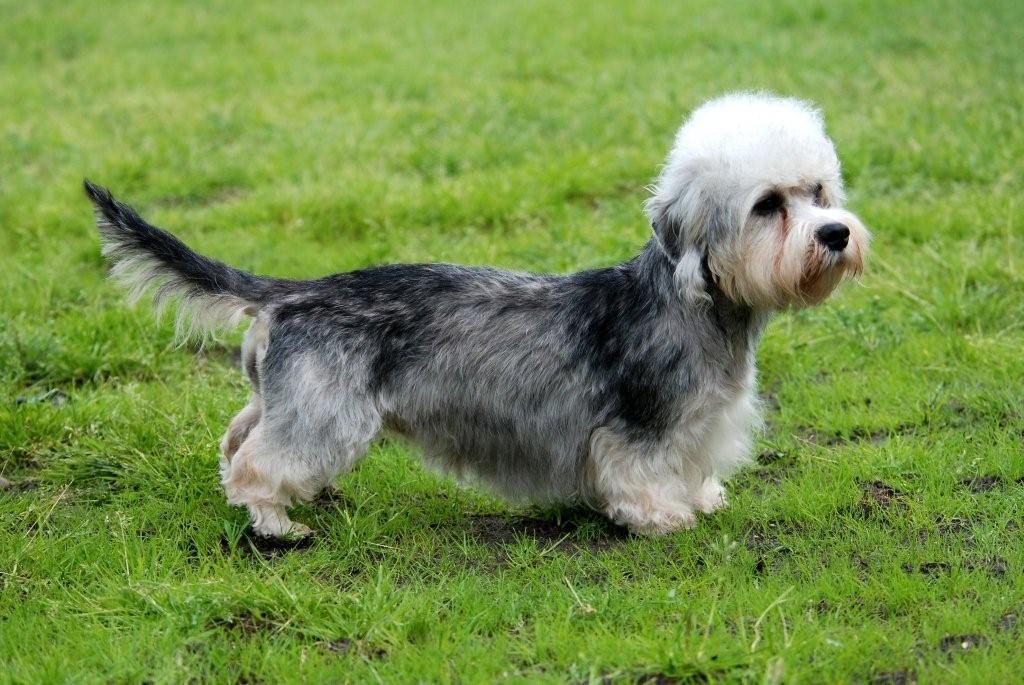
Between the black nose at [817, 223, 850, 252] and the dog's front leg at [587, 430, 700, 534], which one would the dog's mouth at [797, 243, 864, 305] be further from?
the dog's front leg at [587, 430, 700, 534]

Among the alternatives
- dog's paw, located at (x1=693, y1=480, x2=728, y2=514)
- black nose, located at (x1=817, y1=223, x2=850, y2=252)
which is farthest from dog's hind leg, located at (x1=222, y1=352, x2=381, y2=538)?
black nose, located at (x1=817, y1=223, x2=850, y2=252)

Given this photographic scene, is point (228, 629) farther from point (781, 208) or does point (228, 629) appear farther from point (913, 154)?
point (913, 154)

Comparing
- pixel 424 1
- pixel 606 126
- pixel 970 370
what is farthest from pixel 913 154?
pixel 424 1

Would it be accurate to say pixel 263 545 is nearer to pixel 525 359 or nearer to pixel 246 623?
pixel 246 623

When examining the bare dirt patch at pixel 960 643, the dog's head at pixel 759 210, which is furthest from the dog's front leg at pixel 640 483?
the bare dirt patch at pixel 960 643

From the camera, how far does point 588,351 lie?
509 centimetres

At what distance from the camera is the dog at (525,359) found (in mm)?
4902

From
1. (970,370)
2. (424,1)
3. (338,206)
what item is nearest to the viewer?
(970,370)

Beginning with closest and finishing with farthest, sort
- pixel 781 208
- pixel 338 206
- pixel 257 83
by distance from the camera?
pixel 781 208 < pixel 338 206 < pixel 257 83

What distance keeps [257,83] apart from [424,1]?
12.5ft

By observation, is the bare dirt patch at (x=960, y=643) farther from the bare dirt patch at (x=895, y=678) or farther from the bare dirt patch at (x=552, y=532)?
the bare dirt patch at (x=552, y=532)

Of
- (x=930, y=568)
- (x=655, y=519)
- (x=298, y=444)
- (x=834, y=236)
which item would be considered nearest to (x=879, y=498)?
(x=930, y=568)

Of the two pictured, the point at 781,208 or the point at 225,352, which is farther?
the point at 225,352

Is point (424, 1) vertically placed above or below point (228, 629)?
above
